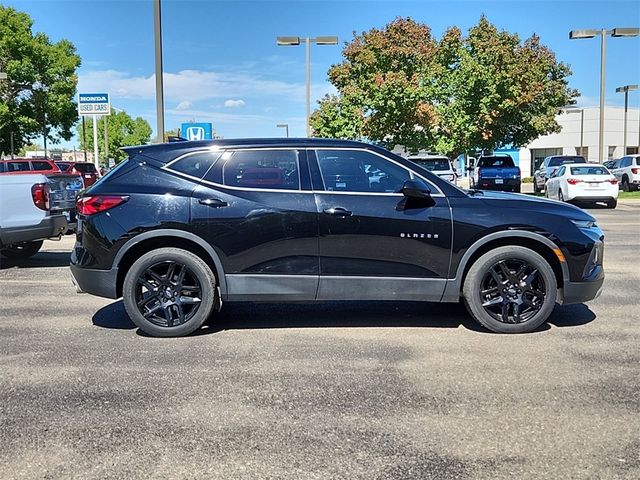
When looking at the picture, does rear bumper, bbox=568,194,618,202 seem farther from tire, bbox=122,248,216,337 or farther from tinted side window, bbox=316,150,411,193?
tire, bbox=122,248,216,337

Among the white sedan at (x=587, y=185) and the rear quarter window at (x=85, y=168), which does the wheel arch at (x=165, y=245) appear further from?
the rear quarter window at (x=85, y=168)

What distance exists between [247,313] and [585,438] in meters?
3.73

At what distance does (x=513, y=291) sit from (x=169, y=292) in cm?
308

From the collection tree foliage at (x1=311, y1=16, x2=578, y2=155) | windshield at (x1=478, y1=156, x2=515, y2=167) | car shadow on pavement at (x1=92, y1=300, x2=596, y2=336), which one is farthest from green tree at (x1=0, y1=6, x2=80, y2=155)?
car shadow on pavement at (x1=92, y1=300, x2=596, y2=336)

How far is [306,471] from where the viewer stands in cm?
308

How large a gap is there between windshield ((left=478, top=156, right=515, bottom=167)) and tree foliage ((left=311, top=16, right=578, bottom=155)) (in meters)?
1.53

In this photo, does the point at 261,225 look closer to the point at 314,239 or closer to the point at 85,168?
Result: the point at 314,239

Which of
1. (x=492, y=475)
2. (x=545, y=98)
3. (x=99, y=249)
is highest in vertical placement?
(x=545, y=98)

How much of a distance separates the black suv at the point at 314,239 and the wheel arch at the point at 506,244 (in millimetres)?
12

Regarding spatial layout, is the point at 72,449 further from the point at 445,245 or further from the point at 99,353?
the point at 445,245

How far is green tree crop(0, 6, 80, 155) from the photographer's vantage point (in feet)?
133

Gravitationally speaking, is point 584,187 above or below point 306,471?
above

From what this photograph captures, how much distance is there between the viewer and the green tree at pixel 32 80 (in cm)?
4062

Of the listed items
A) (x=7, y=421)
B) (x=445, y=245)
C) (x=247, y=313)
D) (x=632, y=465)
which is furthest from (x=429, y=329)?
(x=7, y=421)
